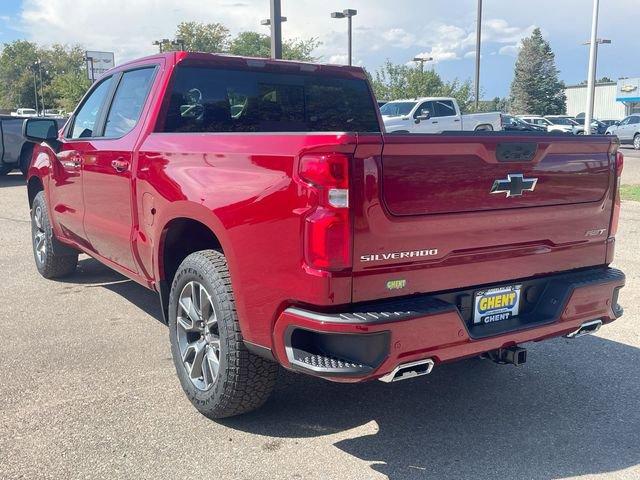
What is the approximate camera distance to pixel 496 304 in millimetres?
3307

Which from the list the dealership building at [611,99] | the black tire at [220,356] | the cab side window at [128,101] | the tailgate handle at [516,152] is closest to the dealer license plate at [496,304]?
the tailgate handle at [516,152]

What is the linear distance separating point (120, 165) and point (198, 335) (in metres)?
1.31

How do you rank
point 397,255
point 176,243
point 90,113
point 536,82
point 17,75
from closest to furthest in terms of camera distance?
1. point 397,255
2. point 176,243
3. point 90,113
4. point 536,82
5. point 17,75

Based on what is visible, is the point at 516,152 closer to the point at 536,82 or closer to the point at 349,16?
the point at 349,16

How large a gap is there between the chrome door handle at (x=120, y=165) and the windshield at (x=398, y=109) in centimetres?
1778

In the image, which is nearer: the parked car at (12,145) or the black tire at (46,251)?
the black tire at (46,251)

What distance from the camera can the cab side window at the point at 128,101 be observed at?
4.54m

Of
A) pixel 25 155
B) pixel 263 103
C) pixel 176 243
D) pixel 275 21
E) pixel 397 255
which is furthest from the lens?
pixel 25 155

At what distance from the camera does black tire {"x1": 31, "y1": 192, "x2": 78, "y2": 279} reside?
21.2 ft

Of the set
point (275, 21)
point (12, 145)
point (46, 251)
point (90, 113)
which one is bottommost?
point (46, 251)

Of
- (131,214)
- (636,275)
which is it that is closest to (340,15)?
(636,275)

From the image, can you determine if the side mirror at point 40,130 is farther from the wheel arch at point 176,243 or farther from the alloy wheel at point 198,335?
the alloy wheel at point 198,335

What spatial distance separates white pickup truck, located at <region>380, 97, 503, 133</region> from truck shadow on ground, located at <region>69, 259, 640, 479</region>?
55.0 feet

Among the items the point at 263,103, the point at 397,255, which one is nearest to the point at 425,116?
the point at 263,103
